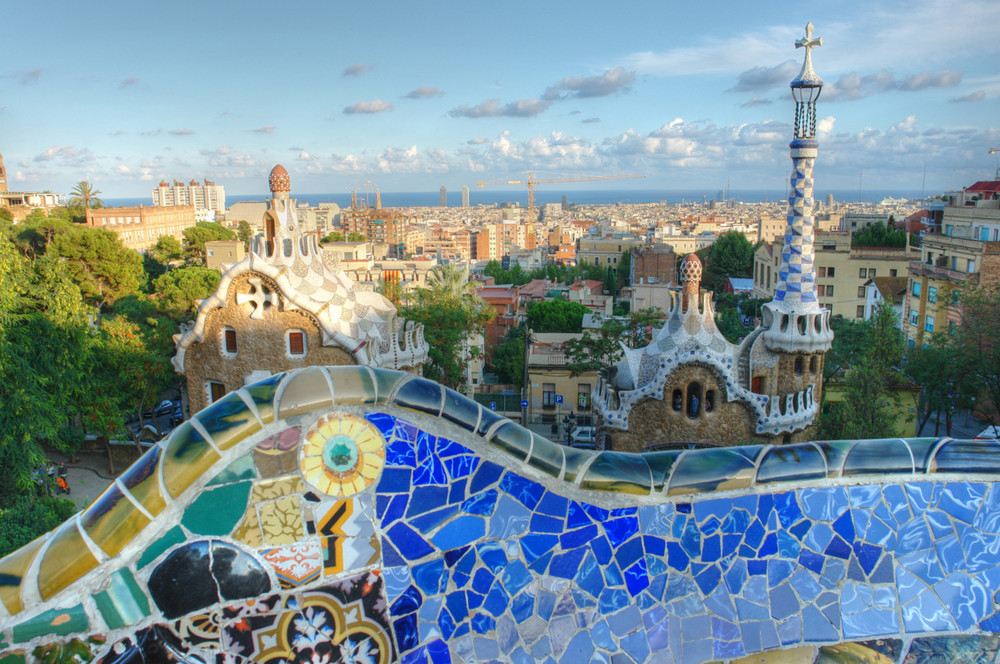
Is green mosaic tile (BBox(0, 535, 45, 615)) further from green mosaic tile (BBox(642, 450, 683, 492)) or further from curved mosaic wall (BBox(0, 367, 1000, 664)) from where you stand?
green mosaic tile (BBox(642, 450, 683, 492))

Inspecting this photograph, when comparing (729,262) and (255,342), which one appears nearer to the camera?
(255,342)

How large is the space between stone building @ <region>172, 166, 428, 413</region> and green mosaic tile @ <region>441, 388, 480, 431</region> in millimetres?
11640

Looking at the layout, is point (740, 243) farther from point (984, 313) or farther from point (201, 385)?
point (201, 385)

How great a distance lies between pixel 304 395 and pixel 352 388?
0.27m

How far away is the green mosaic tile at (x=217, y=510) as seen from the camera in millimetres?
4109

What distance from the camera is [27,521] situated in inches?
396

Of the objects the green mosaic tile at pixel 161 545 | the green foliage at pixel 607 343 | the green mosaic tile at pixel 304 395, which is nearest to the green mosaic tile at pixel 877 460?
the green mosaic tile at pixel 304 395

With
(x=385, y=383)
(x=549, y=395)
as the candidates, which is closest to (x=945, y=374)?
(x=549, y=395)

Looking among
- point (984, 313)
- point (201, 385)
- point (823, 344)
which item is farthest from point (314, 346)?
point (984, 313)

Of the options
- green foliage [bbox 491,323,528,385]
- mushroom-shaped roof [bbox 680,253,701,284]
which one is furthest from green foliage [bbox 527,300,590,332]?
mushroom-shaped roof [bbox 680,253,701,284]

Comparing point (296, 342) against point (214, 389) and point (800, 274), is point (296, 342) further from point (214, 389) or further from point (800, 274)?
point (800, 274)

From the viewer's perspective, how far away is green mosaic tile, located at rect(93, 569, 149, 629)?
3.96 m

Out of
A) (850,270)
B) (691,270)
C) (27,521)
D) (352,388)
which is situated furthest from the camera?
(850,270)

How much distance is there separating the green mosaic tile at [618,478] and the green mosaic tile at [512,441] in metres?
0.39
